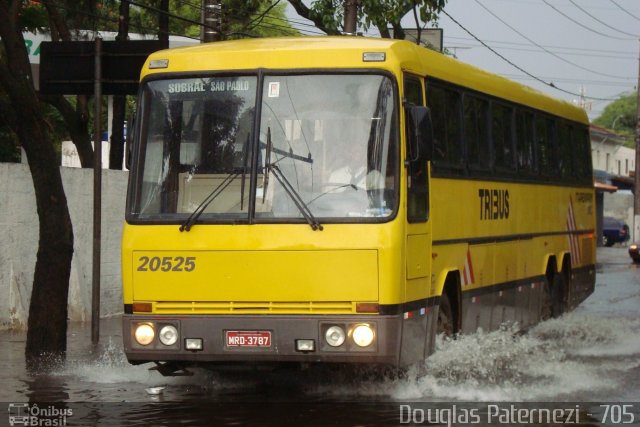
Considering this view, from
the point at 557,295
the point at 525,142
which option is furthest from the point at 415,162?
the point at 557,295

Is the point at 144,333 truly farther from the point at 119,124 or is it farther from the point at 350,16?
the point at 119,124

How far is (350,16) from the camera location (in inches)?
801

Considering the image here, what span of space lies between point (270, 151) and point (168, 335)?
5.64 ft

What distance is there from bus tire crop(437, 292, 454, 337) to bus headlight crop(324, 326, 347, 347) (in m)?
2.06

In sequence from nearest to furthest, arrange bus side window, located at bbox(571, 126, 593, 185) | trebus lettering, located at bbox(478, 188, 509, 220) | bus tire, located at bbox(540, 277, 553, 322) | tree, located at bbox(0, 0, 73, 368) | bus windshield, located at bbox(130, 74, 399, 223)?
bus windshield, located at bbox(130, 74, 399, 223) < tree, located at bbox(0, 0, 73, 368) < trebus lettering, located at bbox(478, 188, 509, 220) < bus tire, located at bbox(540, 277, 553, 322) < bus side window, located at bbox(571, 126, 593, 185)

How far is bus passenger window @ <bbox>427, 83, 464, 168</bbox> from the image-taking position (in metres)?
12.4

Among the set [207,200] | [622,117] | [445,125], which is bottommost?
[207,200]

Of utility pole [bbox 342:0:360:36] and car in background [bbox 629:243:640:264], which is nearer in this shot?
utility pole [bbox 342:0:360:36]

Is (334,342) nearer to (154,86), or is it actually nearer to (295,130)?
(295,130)

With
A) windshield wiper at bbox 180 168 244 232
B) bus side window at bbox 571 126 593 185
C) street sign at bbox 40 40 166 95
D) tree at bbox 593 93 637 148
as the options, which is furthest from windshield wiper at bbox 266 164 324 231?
tree at bbox 593 93 637 148

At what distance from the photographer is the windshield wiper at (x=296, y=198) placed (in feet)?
35.1

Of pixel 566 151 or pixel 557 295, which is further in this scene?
pixel 566 151

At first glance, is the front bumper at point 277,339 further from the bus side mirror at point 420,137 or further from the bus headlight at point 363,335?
the bus side mirror at point 420,137

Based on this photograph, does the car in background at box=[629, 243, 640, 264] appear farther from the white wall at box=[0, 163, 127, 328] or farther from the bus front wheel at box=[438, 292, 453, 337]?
the bus front wheel at box=[438, 292, 453, 337]
